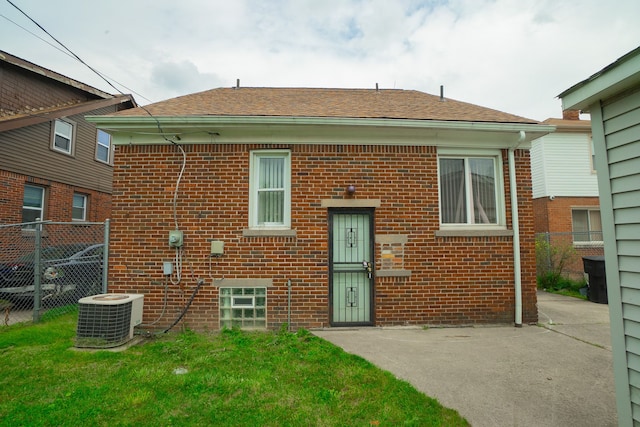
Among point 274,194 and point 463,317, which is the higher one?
point 274,194

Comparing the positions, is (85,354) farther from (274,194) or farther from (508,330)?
(508,330)

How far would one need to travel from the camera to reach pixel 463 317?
5613 mm

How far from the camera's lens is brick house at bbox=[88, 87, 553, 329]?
5465mm

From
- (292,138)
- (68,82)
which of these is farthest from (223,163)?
(68,82)

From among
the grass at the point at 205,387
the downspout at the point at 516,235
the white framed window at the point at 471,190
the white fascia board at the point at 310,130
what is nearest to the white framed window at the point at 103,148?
the white fascia board at the point at 310,130

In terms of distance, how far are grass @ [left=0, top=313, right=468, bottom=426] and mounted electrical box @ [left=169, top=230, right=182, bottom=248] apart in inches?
62.3

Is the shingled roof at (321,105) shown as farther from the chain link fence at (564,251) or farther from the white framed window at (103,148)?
the white framed window at (103,148)

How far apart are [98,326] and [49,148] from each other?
997cm

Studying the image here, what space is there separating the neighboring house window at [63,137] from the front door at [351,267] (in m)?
11.8

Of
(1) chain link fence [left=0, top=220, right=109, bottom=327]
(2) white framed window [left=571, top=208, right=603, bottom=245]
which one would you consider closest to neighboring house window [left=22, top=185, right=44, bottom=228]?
(1) chain link fence [left=0, top=220, right=109, bottom=327]

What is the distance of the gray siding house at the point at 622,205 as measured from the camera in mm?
2348

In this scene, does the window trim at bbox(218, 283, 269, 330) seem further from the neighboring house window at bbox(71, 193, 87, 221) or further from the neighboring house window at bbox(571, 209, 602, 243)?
the neighboring house window at bbox(571, 209, 602, 243)

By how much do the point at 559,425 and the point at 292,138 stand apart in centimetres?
509

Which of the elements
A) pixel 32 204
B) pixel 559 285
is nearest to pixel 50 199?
pixel 32 204
